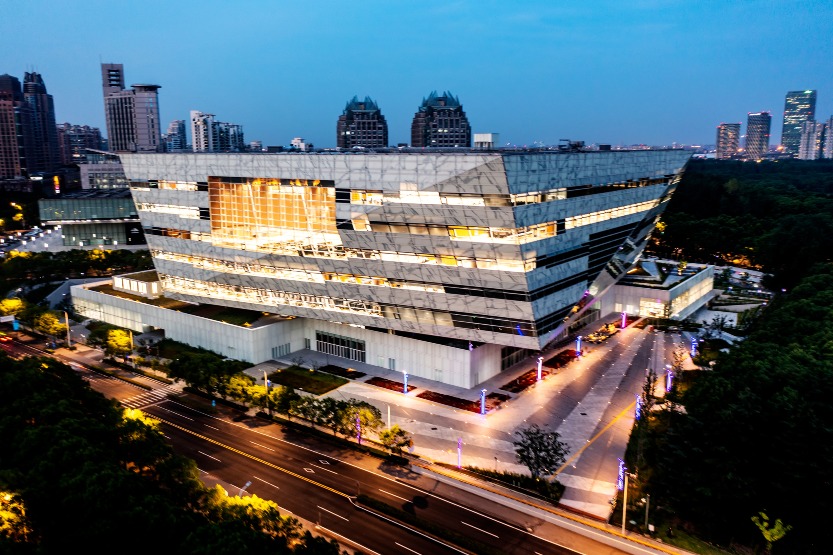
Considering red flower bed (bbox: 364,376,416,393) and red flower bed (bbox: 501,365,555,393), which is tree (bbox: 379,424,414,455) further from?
red flower bed (bbox: 501,365,555,393)

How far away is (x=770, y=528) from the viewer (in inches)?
1622

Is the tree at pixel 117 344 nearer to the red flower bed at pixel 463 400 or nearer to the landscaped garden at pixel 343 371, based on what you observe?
the landscaped garden at pixel 343 371

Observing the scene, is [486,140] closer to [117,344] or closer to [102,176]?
[117,344]

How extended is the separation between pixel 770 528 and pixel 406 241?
43504 millimetres

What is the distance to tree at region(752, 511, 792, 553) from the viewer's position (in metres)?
39.4

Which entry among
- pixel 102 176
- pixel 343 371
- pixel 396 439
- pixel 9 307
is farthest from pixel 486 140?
pixel 102 176

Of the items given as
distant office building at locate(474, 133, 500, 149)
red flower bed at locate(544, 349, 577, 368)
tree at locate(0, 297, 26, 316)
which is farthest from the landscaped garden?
tree at locate(0, 297, 26, 316)

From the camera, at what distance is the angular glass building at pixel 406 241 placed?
210 ft

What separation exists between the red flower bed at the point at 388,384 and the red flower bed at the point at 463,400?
280cm

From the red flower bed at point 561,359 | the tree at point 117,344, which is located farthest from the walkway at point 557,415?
the tree at point 117,344

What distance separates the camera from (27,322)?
96.8 meters

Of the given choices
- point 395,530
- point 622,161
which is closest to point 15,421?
point 395,530

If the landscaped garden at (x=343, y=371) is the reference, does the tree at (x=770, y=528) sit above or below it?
above

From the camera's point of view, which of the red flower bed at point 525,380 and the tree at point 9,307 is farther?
the tree at point 9,307
